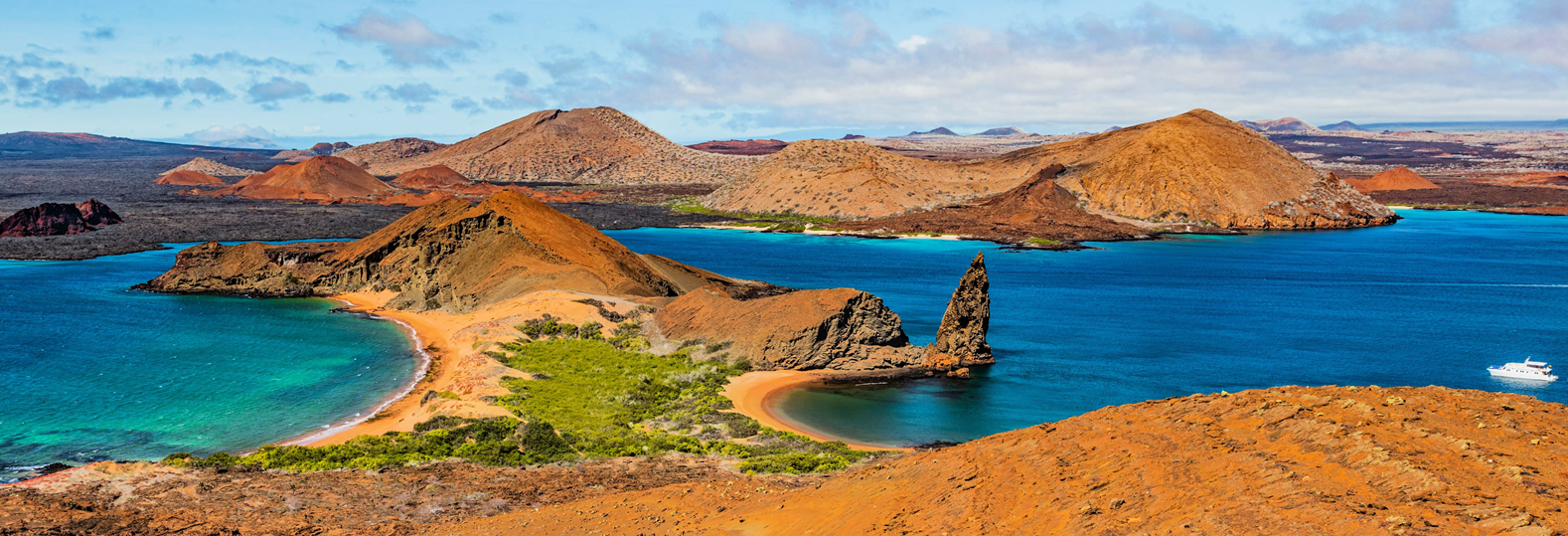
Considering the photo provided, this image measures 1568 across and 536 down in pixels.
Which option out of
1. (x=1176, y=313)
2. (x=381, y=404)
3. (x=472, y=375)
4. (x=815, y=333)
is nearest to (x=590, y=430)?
(x=472, y=375)

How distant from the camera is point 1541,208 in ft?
596

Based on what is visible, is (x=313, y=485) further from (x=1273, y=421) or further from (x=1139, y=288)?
(x=1139, y=288)

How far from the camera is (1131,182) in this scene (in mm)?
157125

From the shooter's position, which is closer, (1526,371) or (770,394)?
(770,394)

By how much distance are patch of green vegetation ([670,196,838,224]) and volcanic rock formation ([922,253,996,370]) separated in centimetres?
10123

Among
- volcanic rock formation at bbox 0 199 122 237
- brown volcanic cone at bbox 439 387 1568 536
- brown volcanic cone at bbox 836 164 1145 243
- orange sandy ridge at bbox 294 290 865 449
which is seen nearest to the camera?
brown volcanic cone at bbox 439 387 1568 536

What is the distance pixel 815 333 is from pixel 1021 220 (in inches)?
4039

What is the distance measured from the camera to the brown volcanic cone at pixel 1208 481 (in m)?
14.7

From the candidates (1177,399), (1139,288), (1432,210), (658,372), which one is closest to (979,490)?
(1177,399)

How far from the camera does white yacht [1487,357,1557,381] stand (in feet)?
156

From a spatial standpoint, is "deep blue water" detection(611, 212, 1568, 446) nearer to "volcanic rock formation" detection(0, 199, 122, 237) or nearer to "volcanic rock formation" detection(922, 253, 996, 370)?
"volcanic rock formation" detection(922, 253, 996, 370)

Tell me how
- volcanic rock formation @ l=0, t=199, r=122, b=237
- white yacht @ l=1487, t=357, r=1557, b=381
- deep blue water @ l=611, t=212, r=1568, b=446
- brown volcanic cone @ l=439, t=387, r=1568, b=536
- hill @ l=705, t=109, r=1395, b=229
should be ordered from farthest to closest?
1. hill @ l=705, t=109, r=1395, b=229
2. volcanic rock formation @ l=0, t=199, r=122, b=237
3. white yacht @ l=1487, t=357, r=1557, b=381
4. deep blue water @ l=611, t=212, r=1568, b=446
5. brown volcanic cone @ l=439, t=387, r=1568, b=536

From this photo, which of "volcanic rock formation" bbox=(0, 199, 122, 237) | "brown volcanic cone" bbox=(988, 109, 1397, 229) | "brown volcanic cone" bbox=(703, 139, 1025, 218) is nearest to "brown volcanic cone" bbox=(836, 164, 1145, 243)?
"brown volcanic cone" bbox=(703, 139, 1025, 218)

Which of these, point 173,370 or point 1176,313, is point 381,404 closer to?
point 173,370
